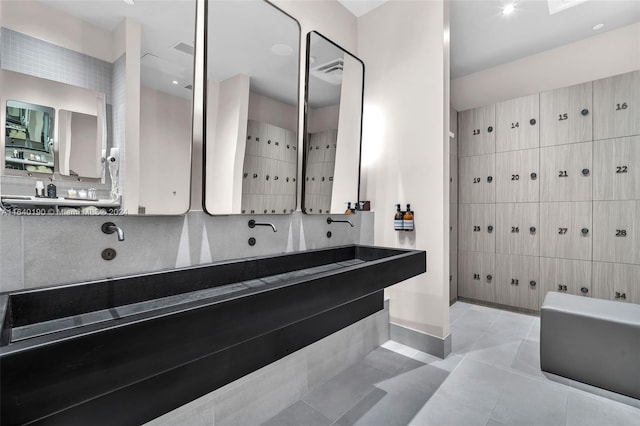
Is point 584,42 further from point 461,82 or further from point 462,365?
point 462,365

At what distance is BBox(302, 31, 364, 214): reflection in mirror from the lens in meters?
2.26

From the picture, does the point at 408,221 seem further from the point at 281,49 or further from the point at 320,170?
the point at 281,49

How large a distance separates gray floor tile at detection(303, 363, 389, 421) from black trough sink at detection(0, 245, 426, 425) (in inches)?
16.5

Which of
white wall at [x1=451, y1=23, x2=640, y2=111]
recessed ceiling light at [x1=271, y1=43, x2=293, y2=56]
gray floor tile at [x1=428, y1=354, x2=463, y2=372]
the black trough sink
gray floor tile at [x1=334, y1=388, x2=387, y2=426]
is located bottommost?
gray floor tile at [x1=334, y1=388, x2=387, y2=426]

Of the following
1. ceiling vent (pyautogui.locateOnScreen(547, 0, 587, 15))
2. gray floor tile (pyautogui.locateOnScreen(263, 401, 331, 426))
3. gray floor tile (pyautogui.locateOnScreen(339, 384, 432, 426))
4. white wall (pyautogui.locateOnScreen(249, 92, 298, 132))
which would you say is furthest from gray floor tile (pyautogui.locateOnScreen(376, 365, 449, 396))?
ceiling vent (pyautogui.locateOnScreen(547, 0, 587, 15))

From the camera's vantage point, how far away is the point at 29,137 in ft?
3.50

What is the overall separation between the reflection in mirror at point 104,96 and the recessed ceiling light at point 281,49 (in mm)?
594

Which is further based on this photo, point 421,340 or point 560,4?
point 560,4

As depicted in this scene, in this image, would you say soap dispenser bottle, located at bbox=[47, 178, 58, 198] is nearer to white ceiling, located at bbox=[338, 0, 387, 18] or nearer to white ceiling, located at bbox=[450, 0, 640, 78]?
white ceiling, located at bbox=[338, 0, 387, 18]

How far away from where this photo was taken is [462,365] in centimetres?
228

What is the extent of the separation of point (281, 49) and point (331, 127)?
691mm

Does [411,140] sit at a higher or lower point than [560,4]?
lower

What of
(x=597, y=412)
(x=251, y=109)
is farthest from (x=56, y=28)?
(x=597, y=412)

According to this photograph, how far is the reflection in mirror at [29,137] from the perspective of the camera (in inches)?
40.8
